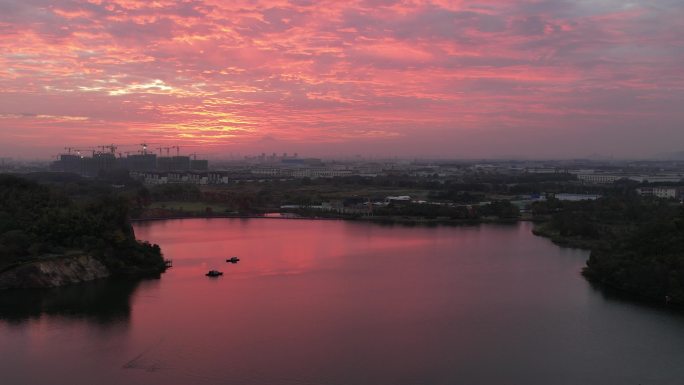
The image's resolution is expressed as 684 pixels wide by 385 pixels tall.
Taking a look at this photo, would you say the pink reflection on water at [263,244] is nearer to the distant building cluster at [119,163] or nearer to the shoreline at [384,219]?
the shoreline at [384,219]

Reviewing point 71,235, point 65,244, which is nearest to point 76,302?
point 65,244

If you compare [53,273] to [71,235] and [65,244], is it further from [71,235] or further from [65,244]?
[71,235]

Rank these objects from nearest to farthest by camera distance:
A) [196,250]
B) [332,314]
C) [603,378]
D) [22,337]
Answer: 1. [603,378]
2. [22,337]
3. [332,314]
4. [196,250]

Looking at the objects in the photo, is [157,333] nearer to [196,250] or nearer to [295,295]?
[295,295]

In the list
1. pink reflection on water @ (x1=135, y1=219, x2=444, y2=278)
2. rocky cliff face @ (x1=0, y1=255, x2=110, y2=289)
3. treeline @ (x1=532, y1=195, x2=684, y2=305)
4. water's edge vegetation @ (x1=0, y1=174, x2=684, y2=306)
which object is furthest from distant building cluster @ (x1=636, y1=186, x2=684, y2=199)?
rocky cliff face @ (x1=0, y1=255, x2=110, y2=289)

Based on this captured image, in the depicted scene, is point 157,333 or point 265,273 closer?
point 157,333

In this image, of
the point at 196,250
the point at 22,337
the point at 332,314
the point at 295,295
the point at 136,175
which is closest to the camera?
the point at 22,337

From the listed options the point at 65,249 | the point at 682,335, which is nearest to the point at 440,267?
the point at 682,335
